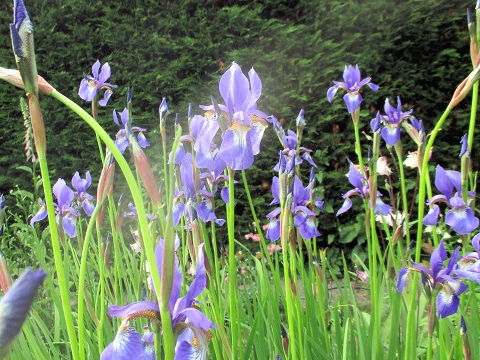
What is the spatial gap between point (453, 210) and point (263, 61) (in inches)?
124

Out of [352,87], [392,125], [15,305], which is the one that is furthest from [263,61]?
[15,305]

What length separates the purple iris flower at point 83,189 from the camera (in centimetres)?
194

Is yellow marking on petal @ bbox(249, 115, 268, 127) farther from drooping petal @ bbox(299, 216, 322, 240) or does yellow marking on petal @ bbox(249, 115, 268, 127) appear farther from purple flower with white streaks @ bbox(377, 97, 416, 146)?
purple flower with white streaks @ bbox(377, 97, 416, 146)

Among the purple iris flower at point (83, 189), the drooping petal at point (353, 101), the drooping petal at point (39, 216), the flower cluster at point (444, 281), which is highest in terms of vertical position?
the drooping petal at point (353, 101)

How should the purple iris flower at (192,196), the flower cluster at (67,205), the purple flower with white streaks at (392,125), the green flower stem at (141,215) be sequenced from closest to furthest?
1. the green flower stem at (141,215)
2. the purple iris flower at (192,196)
3. the flower cluster at (67,205)
4. the purple flower with white streaks at (392,125)

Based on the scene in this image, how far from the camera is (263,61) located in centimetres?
433

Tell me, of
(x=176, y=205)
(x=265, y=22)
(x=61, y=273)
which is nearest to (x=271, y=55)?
(x=265, y=22)

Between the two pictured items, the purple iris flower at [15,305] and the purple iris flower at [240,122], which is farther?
the purple iris flower at [240,122]

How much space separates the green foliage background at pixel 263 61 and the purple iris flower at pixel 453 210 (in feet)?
7.91

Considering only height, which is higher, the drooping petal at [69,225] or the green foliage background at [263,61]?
the green foliage background at [263,61]

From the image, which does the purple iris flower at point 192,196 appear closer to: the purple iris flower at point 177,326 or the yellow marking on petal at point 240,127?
the yellow marking on petal at point 240,127

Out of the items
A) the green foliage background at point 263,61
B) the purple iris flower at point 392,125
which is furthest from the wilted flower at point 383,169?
the green foliage background at point 263,61

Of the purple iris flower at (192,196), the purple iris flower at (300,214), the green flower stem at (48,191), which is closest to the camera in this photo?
the green flower stem at (48,191)

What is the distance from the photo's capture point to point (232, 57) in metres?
4.32
